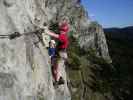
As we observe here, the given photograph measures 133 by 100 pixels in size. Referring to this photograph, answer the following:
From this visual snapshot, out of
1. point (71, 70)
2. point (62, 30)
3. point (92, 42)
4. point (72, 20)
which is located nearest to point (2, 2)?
point (62, 30)

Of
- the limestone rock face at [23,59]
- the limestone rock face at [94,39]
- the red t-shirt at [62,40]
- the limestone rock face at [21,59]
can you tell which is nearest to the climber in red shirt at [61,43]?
the red t-shirt at [62,40]

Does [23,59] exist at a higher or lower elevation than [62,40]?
lower

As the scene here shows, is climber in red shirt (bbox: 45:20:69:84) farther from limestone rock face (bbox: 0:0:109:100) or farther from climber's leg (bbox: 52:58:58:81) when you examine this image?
limestone rock face (bbox: 0:0:109:100)

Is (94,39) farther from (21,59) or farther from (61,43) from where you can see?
(21,59)

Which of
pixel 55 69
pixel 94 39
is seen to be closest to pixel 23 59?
pixel 55 69

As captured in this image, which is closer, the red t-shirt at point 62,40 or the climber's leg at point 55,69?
the red t-shirt at point 62,40

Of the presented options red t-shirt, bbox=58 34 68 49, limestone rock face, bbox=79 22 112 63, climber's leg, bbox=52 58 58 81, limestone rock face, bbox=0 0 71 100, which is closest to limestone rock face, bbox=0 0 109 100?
limestone rock face, bbox=0 0 71 100

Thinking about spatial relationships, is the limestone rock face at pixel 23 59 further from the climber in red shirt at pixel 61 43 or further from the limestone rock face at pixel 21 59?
the climber in red shirt at pixel 61 43

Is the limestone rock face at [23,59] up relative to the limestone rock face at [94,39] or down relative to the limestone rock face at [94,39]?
down

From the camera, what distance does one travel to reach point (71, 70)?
4862 centimetres

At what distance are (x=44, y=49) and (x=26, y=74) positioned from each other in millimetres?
2493

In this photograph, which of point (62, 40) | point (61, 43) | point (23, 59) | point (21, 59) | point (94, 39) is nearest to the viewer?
point (21, 59)

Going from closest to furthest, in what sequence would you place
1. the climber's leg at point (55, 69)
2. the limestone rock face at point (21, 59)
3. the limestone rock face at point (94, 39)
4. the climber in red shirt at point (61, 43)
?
the limestone rock face at point (21, 59) → the climber in red shirt at point (61, 43) → the climber's leg at point (55, 69) → the limestone rock face at point (94, 39)

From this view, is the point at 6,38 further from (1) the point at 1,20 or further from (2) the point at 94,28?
(2) the point at 94,28
